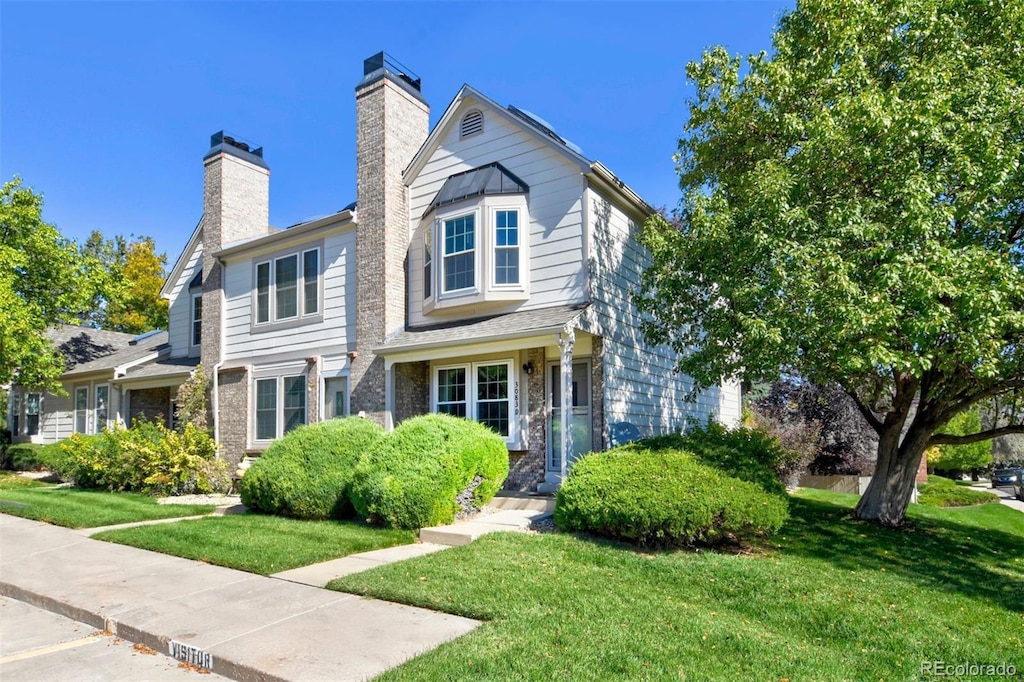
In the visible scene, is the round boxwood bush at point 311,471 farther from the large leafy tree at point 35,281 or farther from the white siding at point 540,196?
the large leafy tree at point 35,281

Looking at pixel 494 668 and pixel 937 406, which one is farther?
pixel 937 406

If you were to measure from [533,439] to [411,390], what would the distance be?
3.22 metres

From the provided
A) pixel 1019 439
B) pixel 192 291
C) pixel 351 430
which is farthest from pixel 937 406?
pixel 1019 439

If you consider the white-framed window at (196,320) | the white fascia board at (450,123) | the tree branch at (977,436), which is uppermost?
the white fascia board at (450,123)

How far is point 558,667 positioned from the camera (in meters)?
4.62

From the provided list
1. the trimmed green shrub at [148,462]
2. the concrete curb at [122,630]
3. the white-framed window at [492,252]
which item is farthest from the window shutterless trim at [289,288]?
the concrete curb at [122,630]

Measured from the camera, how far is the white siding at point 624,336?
1225 cm

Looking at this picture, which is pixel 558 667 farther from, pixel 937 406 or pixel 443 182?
pixel 443 182

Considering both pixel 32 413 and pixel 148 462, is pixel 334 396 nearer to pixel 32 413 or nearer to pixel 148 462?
pixel 148 462

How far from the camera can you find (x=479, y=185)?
13.0 meters

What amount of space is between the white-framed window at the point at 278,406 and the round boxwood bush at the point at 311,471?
14.6ft

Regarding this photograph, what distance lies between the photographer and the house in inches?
485

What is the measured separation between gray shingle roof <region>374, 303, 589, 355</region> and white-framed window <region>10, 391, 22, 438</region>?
63.3 ft

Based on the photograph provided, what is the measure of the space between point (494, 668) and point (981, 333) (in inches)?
256
